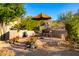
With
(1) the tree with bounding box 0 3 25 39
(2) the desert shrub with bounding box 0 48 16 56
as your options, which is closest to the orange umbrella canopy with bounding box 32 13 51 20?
(1) the tree with bounding box 0 3 25 39

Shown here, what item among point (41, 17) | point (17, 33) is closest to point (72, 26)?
point (41, 17)

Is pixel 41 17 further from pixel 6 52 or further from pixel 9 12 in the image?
pixel 6 52

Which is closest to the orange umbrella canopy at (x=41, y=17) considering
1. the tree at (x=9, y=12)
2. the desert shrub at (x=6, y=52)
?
the tree at (x=9, y=12)

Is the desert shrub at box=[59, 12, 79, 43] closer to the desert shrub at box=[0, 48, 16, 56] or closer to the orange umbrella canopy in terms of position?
the orange umbrella canopy

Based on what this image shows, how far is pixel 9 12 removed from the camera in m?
6.84

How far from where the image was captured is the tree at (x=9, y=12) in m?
6.82

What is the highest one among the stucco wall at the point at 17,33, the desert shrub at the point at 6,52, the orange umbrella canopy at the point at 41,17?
the orange umbrella canopy at the point at 41,17

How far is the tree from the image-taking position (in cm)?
682

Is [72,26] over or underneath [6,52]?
over

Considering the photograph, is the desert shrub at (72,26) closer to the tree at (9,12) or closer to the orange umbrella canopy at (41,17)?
the orange umbrella canopy at (41,17)

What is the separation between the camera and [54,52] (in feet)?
22.4

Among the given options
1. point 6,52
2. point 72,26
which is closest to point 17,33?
point 6,52

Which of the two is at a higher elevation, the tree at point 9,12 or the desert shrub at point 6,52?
the tree at point 9,12

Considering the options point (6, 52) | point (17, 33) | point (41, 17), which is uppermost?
point (41, 17)
